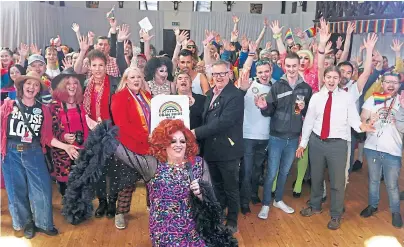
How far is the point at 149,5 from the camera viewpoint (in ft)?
52.9

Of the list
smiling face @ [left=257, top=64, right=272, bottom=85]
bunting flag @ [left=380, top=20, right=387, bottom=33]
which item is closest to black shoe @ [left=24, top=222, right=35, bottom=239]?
smiling face @ [left=257, top=64, right=272, bottom=85]

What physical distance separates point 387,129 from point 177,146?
7.58 ft

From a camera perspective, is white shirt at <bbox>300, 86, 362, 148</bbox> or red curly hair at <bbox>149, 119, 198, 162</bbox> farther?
white shirt at <bbox>300, 86, 362, 148</bbox>

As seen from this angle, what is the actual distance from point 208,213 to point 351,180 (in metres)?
3.32

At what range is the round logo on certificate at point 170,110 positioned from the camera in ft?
9.57

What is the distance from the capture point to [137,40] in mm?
15781

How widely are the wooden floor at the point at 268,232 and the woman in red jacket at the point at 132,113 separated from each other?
91 centimetres

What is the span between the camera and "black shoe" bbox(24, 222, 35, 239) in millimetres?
3387

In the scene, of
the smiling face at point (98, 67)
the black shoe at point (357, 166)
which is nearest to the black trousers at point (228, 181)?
the smiling face at point (98, 67)

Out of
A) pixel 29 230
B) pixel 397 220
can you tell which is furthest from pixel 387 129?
pixel 29 230

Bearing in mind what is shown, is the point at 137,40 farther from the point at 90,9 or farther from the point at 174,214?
the point at 174,214

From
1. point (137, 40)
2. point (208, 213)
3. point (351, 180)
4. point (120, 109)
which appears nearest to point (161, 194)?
point (208, 213)

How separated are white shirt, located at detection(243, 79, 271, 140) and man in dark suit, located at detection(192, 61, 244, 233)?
1.61 feet

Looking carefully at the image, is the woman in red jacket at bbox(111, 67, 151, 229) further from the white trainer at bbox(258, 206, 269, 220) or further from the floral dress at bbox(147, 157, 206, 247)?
the white trainer at bbox(258, 206, 269, 220)
